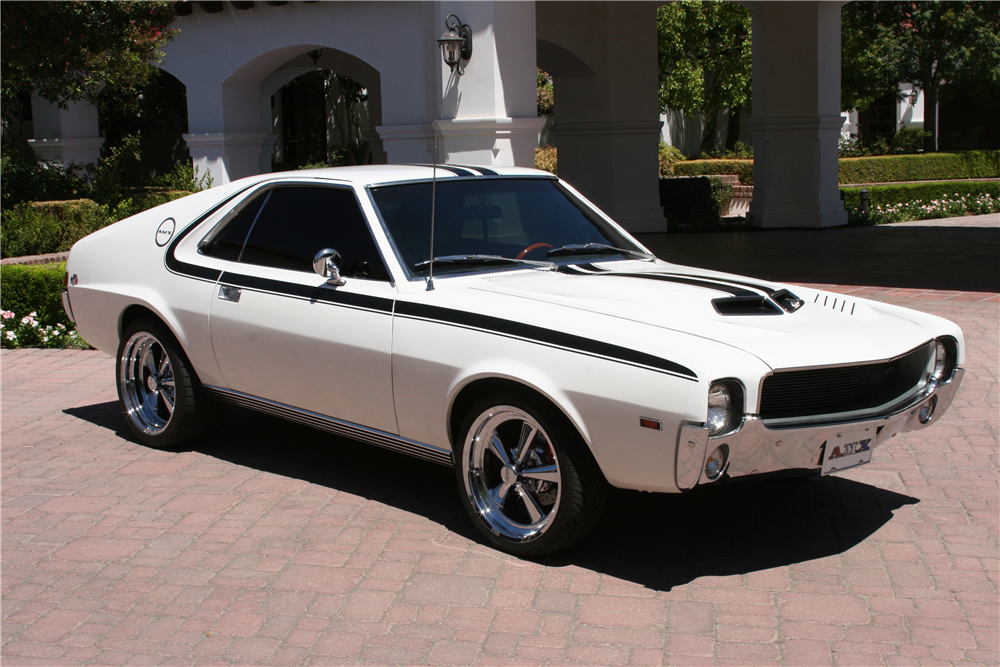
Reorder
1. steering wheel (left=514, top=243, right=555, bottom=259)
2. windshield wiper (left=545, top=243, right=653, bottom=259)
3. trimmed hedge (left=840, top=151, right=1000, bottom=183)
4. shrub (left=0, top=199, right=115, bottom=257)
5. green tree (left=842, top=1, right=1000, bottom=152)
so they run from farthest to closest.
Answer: trimmed hedge (left=840, top=151, right=1000, bottom=183) → green tree (left=842, top=1, right=1000, bottom=152) → shrub (left=0, top=199, right=115, bottom=257) → windshield wiper (left=545, top=243, right=653, bottom=259) → steering wheel (left=514, top=243, right=555, bottom=259)

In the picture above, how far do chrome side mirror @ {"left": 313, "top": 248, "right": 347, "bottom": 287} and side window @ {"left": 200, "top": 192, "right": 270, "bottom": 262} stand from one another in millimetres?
952

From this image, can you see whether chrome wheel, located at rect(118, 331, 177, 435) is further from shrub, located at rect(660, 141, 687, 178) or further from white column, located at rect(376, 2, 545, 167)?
shrub, located at rect(660, 141, 687, 178)

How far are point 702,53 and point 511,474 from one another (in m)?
32.6

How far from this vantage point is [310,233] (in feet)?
17.7

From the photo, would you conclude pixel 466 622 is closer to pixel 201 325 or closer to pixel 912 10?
pixel 201 325

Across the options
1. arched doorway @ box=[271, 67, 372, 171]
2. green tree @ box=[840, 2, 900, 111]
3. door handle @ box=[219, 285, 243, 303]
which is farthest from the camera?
green tree @ box=[840, 2, 900, 111]

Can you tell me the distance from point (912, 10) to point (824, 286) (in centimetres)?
2366

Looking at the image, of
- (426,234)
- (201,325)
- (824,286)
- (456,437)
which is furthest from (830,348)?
(824,286)

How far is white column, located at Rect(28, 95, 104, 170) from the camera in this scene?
20562mm

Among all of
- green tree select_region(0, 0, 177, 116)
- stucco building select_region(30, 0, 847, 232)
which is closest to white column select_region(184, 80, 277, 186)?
stucco building select_region(30, 0, 847, 232)

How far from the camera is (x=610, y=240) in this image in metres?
5.66

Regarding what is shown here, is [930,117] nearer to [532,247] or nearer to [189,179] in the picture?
[189,179]

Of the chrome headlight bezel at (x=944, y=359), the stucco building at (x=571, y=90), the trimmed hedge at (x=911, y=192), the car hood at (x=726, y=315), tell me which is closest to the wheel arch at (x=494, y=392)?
the car hood at (x=726, y=315)

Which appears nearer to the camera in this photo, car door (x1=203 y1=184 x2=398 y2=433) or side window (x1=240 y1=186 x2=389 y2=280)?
car door (x1=203 y1=184 x2=398 y2=433)
